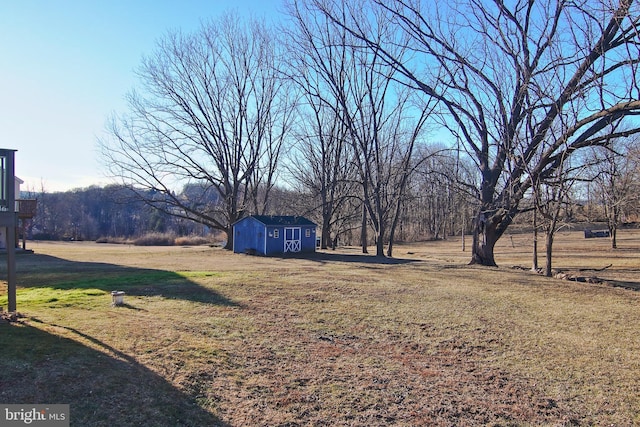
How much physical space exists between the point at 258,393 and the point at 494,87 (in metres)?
11.6

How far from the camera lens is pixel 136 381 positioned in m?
4.19

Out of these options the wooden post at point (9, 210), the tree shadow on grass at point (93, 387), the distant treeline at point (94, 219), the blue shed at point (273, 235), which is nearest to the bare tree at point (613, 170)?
the tree shadow on grass at point (93, 387)

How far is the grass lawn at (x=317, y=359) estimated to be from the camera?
12.9ft

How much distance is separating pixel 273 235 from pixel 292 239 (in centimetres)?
172

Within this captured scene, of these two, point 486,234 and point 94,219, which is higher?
point 94,219

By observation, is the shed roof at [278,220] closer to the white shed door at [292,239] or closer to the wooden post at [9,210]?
the white shed door at [292,239]

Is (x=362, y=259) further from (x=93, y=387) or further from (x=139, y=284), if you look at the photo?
(x=93, y=387)

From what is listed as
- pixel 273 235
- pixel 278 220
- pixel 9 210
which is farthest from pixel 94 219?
pixel 9 210

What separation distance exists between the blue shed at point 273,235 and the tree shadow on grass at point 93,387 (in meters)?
20.6

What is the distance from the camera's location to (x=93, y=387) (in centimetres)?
396

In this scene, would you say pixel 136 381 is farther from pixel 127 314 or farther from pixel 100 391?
pixel 127 314

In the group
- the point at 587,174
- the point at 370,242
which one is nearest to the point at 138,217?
the point at 370,242

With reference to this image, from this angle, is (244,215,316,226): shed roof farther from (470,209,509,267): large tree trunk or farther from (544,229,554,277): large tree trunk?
(544,229,554,277): large tree trunk

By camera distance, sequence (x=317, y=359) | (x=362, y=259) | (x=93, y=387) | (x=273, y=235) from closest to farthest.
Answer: (x=93, y=387)
(x=317, y=359)
(x=362, y=259)
(x=273, y=235)
